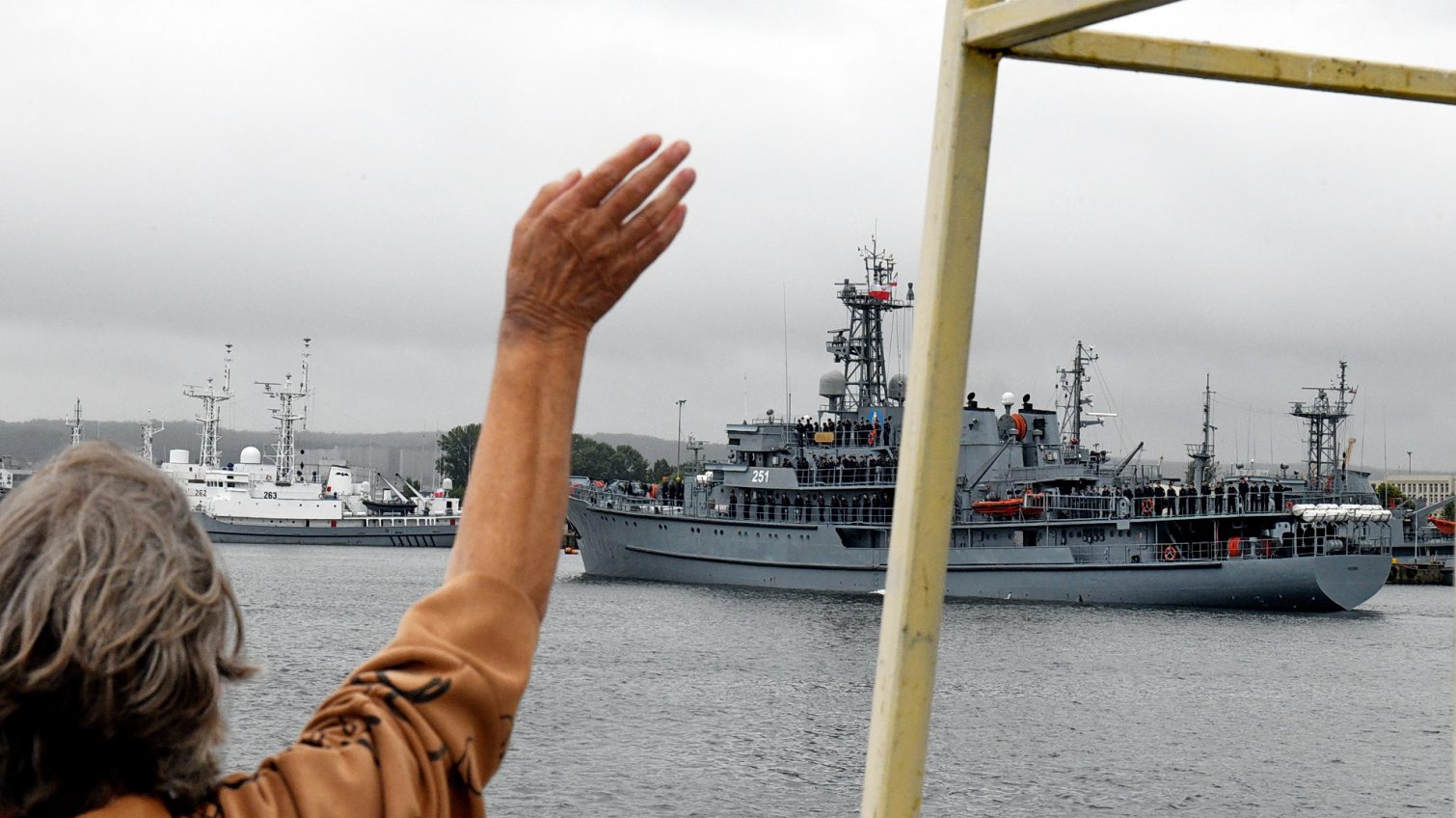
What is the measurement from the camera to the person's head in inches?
43.7

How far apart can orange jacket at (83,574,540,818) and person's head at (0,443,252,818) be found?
0.13 feet

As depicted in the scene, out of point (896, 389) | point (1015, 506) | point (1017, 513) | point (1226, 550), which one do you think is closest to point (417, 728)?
point (1015, 506)

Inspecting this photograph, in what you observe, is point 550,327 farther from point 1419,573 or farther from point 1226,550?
point 1419,573

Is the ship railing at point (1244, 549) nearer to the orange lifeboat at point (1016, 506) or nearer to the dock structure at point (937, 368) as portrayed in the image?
the orange lifeboat at point (1016, 506)

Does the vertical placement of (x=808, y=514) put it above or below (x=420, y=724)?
below

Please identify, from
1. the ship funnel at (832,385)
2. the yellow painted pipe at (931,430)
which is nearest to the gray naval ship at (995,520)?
the ship funnel at (832,385)

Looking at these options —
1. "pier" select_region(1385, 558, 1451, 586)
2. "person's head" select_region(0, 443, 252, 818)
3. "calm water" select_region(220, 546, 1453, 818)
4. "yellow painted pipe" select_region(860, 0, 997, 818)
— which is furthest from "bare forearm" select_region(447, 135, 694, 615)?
"pier" select_region(1385, 558, 1451, 586)

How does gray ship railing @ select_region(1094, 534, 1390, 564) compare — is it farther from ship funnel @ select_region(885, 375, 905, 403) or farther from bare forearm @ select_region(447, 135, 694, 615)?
bare forearm @ select_region(447, 135, 694, 615)

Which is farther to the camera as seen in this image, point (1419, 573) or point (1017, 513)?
point (1419, 573)

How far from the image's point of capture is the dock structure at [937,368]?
1.96 m

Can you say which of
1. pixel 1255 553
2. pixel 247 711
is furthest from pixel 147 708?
pixel 1255 553

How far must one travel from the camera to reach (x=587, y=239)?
1.49 m

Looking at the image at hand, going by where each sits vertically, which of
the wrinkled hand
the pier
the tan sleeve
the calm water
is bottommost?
the calm water

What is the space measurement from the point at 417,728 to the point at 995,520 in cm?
4622
